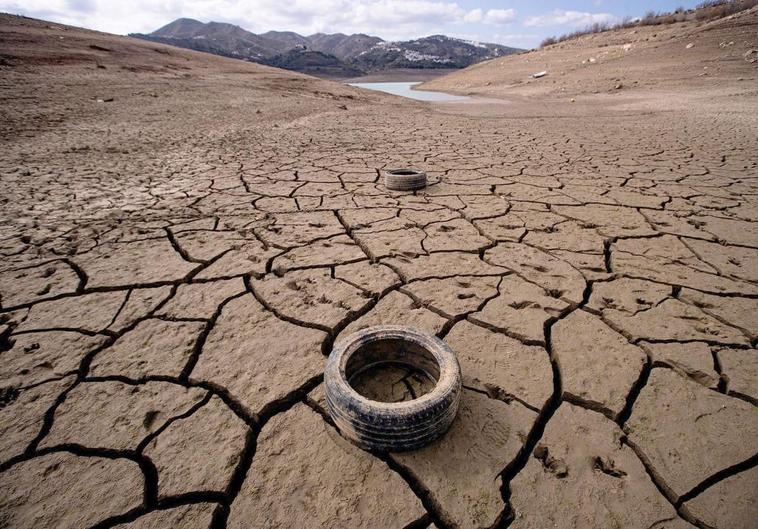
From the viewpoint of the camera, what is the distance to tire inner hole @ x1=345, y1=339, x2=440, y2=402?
1204 millimetres

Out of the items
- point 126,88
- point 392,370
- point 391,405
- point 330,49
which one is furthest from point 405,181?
point 330,49

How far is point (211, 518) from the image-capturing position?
88 cm

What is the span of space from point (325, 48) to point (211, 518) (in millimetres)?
101054

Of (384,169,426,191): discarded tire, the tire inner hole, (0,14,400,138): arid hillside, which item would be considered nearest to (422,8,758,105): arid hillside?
(0,14,400,138): arid hillside

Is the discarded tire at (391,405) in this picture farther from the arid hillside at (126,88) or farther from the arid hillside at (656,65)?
the arid hillside at (656,65)

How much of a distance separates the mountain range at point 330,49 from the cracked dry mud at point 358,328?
40.6 m

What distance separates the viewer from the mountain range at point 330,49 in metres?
41.4

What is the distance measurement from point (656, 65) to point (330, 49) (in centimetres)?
8671

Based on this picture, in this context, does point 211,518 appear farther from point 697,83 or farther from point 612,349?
point 697,83

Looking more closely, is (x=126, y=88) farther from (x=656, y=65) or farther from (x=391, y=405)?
(x=656, y=65)

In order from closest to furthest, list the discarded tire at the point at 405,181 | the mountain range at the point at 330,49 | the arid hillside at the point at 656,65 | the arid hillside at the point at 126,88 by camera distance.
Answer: the discarded tire at the point at 405,181, the arid hillside at the point at 126,88, the arid hillside at the point at 656,65, the mountain range at the point at 330,49

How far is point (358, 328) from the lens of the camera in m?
A: 1.51

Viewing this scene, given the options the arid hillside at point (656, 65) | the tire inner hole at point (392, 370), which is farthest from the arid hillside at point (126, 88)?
the arid hillside at point (656, 65)

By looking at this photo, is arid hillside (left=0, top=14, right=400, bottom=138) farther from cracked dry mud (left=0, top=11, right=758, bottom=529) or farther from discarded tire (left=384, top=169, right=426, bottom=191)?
discarded tire (left=384, top=169, right=426, bottom=191)
